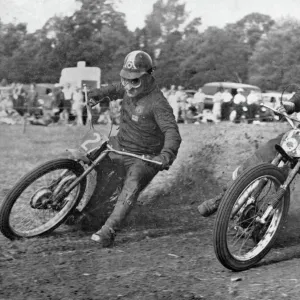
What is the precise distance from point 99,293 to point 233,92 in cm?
1644

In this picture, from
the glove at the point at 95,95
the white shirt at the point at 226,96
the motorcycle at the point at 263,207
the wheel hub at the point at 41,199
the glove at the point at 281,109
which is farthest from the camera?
the white shirt at the point at 226,96

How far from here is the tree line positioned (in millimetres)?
11436

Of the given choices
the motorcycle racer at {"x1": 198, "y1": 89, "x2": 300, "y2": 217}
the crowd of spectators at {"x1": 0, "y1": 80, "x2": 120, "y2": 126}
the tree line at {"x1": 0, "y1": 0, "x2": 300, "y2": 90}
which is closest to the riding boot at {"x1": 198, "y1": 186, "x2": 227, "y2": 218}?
the motorcycle racer at {"x1": 198, "y1": 89, "x2": 300, "y2": 217}

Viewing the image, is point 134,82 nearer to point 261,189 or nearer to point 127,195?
point 127,195

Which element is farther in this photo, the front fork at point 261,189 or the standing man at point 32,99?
the standing man at point 32,99

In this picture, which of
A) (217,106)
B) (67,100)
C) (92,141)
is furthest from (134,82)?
(217,106)

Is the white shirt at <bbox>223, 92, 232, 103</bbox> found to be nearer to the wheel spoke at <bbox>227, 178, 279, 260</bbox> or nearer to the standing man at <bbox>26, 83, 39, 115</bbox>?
the standing man at <bbox>26, 83, 39, 115</bbox>

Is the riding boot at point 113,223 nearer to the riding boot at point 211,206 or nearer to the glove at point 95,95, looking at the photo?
the riding boot at point 211,206

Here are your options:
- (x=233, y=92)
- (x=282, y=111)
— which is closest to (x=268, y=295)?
(x=282, y=111)

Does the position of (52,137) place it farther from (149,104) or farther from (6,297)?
(6,297)

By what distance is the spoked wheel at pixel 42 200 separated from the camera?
449 centimetres

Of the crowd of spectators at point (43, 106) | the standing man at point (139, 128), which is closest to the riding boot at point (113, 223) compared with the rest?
the standing man at point (139, 128)

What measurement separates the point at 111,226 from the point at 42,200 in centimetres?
63

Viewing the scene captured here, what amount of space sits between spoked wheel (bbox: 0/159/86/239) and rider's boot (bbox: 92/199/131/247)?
43 cm
